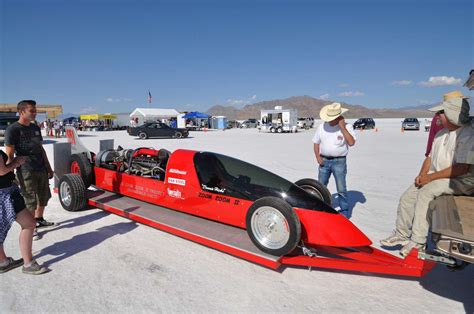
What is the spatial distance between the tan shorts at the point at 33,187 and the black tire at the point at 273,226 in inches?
120

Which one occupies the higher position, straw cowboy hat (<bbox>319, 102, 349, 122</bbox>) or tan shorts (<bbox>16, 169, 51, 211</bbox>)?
straw cowboy hat (<bbox>319, 102, 349, 122</bbox>)

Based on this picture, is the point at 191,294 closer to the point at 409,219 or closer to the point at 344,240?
the point at 344,240

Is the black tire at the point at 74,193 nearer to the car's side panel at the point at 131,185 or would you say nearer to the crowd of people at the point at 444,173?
the car's side panel at the point at 131,185

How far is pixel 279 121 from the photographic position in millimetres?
32656

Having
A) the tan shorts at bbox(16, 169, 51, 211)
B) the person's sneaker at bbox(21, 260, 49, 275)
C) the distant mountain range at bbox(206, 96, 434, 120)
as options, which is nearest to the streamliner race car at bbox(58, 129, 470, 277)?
the tan shorts at bbox(16, 169, 51, 211)

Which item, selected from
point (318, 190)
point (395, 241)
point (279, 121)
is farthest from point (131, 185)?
point (279, 121)

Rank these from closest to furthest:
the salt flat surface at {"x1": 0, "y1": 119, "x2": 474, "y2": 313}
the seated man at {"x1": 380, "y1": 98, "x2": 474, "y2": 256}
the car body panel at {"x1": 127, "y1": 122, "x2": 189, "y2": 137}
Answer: the salt flat surface at {"x1": 0, "y1": 119, "x2": 474, "y2": 313}, the seated man at {"x1": 380, "y1": 98, "x2": 474, "y2": 256}, the car body panel at {"x1": 127, "y1": 122, "x2": 189, "y2": 137}

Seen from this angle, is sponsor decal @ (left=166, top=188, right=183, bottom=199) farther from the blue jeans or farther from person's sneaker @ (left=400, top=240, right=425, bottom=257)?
person's sneaker @ (left=400, top=240, right=425, bottom=257)

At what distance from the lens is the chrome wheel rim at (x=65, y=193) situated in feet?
17.1

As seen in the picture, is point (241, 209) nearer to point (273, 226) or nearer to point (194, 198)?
point (273, 226)

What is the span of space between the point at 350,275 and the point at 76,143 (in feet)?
19.1

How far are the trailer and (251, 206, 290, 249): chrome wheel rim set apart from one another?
29.2 meters

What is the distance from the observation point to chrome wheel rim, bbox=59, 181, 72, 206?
17.1 ft

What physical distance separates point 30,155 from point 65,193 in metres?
1.50
